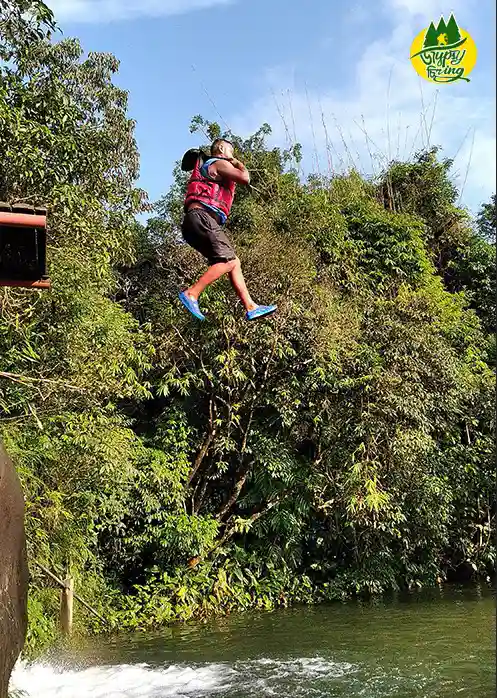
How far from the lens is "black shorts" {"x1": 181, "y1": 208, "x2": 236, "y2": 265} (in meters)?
3.38

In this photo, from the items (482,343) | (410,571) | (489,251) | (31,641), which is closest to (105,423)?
(31,641)

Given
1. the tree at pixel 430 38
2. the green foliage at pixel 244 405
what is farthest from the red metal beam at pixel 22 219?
the green foliage at pixel 244 405

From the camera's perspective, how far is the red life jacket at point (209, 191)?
3.38m

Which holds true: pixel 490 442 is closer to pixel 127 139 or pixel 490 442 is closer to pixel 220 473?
pixel 220 473

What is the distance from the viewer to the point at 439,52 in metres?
3.90

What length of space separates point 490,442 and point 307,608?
3.48 metres

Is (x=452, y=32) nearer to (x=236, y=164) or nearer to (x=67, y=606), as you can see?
(x=236, y=164)

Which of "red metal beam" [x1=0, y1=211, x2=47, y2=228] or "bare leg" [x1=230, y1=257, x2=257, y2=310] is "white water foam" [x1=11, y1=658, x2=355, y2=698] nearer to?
"bare leg" [x1=230, y1=257, x2=257, y2=310]

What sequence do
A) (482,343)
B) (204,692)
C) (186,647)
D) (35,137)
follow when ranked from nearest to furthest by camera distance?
1. (204,692)
2. (35,137)
3. (186,647)
4. (482,343)

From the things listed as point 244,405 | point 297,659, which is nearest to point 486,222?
point 244,405

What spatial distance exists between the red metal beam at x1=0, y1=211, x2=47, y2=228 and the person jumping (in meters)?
0.74

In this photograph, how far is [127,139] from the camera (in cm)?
948

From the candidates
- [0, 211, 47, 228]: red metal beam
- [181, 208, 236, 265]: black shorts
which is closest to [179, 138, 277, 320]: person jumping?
[181, 208, 236, 265]: black shorts

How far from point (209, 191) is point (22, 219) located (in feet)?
3.03
